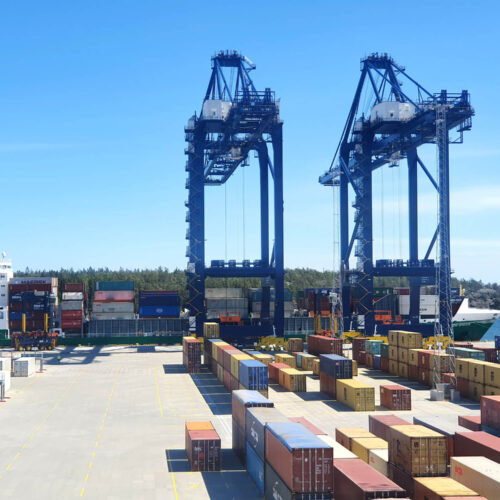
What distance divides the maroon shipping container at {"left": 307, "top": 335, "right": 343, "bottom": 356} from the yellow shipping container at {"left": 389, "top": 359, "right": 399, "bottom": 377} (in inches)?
212

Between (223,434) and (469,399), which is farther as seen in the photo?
(469,399)

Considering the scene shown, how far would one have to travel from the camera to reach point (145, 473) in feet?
94.3

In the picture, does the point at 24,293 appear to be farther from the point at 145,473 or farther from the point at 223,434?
the point at 145,473

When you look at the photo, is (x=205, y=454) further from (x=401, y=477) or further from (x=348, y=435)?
(x=401, y=477)

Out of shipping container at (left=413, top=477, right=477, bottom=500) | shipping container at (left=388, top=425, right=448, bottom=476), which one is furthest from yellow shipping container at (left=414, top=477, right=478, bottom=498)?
shipping container at (left=388, top=425, right=448, bottom=476)

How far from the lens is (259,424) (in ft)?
86.9

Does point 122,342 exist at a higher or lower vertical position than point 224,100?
lower

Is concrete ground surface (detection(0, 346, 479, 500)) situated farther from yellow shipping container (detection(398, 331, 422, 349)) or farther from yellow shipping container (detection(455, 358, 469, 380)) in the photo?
yellow shipping container (detection(398, 331, 422, 349))

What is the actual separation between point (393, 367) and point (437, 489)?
4162 cm

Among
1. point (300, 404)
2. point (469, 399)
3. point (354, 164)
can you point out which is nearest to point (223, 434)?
point (300, 404)

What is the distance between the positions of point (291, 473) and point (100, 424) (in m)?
21.3

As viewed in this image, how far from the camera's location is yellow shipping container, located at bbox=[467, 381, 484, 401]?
48044 mm

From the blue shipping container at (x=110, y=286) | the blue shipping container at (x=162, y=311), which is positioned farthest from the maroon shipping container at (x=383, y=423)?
the blue shipping container at (x=110, y=286)

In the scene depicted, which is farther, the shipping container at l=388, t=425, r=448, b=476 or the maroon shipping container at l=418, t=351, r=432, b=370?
the maroon shipping container at l=418, t=351, r=432, b=370
